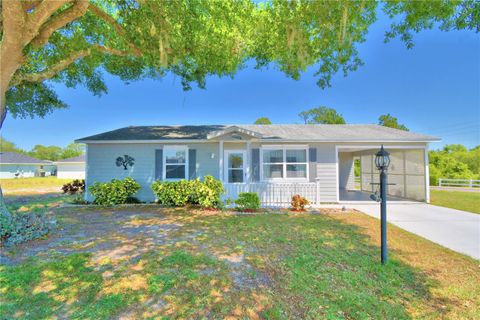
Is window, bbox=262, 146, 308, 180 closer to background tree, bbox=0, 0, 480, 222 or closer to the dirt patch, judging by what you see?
background tree, bbox=0, 0, 480, 222

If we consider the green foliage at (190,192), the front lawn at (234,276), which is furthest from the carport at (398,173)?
the green foliage at (190,192)

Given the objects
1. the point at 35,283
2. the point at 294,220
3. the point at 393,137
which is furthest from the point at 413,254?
the point at 393,137

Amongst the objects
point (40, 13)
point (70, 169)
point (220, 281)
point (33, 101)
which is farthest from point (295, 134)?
point (70, 169)

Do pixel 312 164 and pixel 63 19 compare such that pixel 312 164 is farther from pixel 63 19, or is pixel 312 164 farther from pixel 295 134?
pixel 63 19

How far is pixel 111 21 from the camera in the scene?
600cm

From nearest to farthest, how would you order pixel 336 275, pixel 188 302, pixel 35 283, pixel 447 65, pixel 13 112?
pixel 188 302 < pixel 35 283 < pixel 336 275 < pixel 13 112 < pixel 447 65

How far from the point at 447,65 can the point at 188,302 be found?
20.7 meters

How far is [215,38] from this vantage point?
6531 mm

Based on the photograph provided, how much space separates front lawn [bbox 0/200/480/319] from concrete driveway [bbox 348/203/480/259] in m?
0.56

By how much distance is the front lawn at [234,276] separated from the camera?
2600mm

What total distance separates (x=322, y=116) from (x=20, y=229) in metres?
41.5

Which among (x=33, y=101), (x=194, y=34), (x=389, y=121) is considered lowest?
(x=33, y=101)

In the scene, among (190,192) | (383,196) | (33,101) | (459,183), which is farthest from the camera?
(459,183)

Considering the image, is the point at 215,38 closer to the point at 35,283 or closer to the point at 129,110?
the point at 35,283
